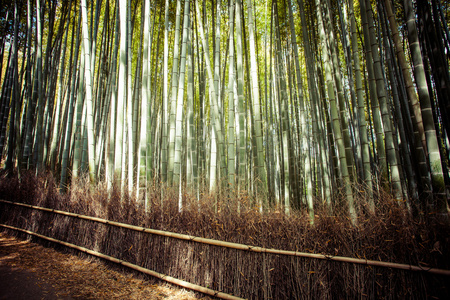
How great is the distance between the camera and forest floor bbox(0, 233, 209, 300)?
201 cm

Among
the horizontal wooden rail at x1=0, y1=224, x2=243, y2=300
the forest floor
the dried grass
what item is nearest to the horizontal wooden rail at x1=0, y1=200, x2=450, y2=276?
the dried grass

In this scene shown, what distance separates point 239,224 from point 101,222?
1706mm

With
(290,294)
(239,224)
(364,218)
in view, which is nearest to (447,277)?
(364,218)

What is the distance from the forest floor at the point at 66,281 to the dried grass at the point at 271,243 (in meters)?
0.17

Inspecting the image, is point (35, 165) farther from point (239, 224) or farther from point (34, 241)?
point (239, 224)

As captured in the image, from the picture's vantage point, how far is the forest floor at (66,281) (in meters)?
2.01

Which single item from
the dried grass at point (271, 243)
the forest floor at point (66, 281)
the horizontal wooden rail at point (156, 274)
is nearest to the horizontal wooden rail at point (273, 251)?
the dried grass at point (271, 243)

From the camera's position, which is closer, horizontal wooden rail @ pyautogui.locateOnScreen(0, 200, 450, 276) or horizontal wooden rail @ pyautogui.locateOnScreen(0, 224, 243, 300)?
horizontal wooden rail @ pyautogui.locateOnScreen(0, 200, 450, 276)

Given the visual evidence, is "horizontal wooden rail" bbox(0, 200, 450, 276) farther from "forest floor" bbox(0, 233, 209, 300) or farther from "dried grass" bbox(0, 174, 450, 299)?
"forest floor" bbox(0, 233, 209, 300)

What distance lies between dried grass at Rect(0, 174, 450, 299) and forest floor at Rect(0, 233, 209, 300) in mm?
172

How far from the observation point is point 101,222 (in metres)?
2.75

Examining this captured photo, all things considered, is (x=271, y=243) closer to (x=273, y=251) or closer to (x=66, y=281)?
(x=273, y=251)

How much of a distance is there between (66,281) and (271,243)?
196cm

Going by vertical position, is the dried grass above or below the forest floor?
above
